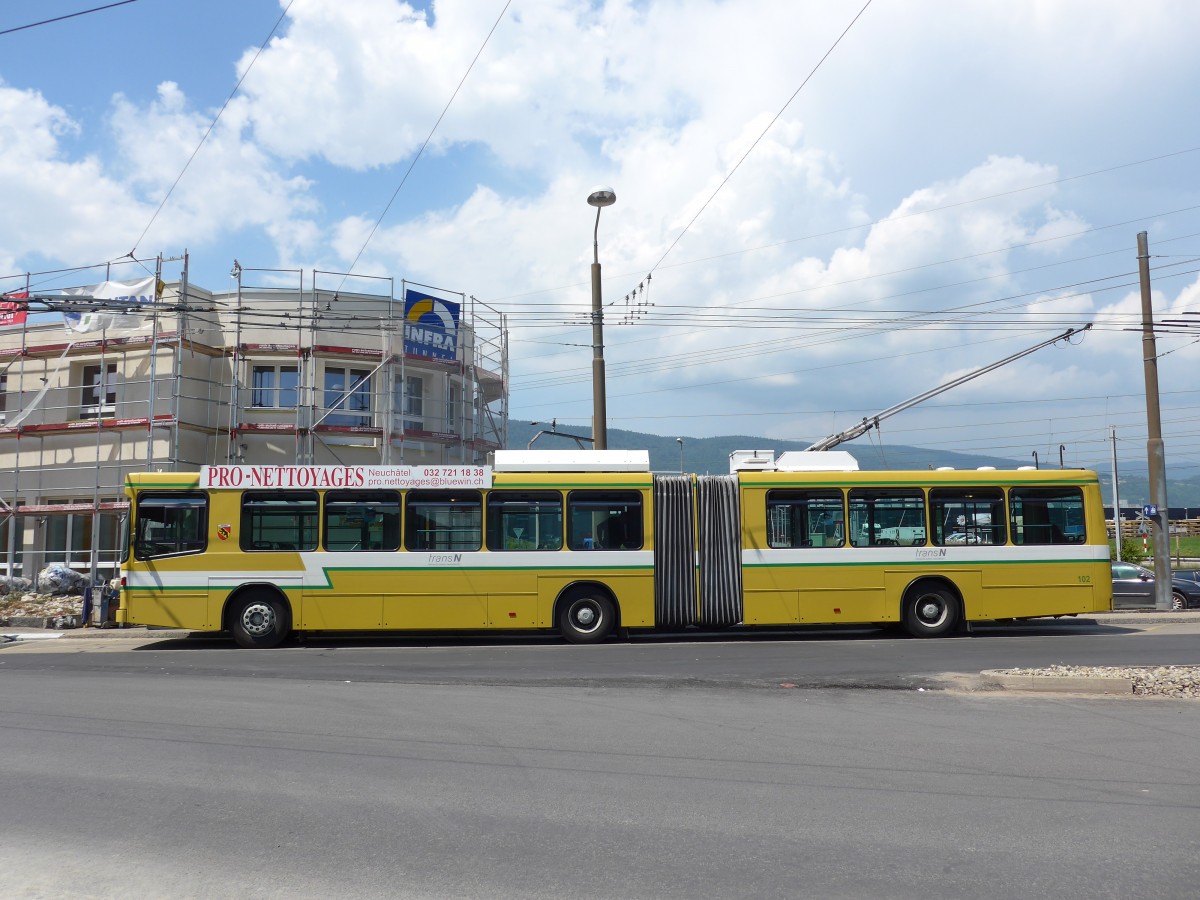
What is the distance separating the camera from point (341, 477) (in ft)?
56.6

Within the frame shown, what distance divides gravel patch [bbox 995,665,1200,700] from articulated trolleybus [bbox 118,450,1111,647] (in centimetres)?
469

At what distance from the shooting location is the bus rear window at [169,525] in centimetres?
1683

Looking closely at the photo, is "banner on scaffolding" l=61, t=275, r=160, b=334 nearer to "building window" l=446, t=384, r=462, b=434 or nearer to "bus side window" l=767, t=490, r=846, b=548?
"building window" l=446, t=384, r=462, b=434

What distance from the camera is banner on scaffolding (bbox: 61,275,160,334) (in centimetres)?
2358

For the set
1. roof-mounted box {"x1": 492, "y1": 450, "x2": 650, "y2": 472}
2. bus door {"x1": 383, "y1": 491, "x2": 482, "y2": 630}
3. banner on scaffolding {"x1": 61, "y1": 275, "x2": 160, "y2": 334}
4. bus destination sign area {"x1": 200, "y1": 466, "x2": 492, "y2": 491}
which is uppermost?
banner on scaffolding {"x1": 61, "y1": 275, "x2": 160, "y2": 334}

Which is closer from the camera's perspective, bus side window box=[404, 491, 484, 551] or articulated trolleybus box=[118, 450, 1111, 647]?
articulated trolleybus box=[118, 450, 1111, 647]

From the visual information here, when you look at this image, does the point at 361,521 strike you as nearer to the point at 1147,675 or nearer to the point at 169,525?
the point at 169,525

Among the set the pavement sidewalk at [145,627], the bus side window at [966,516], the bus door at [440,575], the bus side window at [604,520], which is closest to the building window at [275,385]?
the pavement sidewalk at [145,627]

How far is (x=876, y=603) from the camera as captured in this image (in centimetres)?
1738

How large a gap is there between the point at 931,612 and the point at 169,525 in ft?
43.1

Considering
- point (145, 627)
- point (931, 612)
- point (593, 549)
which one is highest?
point (593, 549)

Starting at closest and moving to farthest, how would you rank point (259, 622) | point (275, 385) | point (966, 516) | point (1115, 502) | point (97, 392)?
1. point (259, 622)
2. point (966, 516)
3. point (97, 392)
4. point (275, 385)
5. point (1115, 502)

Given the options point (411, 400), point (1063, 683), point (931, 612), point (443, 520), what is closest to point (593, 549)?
point (443, 520)

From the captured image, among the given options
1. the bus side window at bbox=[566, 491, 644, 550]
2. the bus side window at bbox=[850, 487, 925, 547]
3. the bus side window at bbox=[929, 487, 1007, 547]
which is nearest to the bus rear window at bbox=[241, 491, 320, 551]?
the bus side window at bbox=[566, 491, 644, 550]
